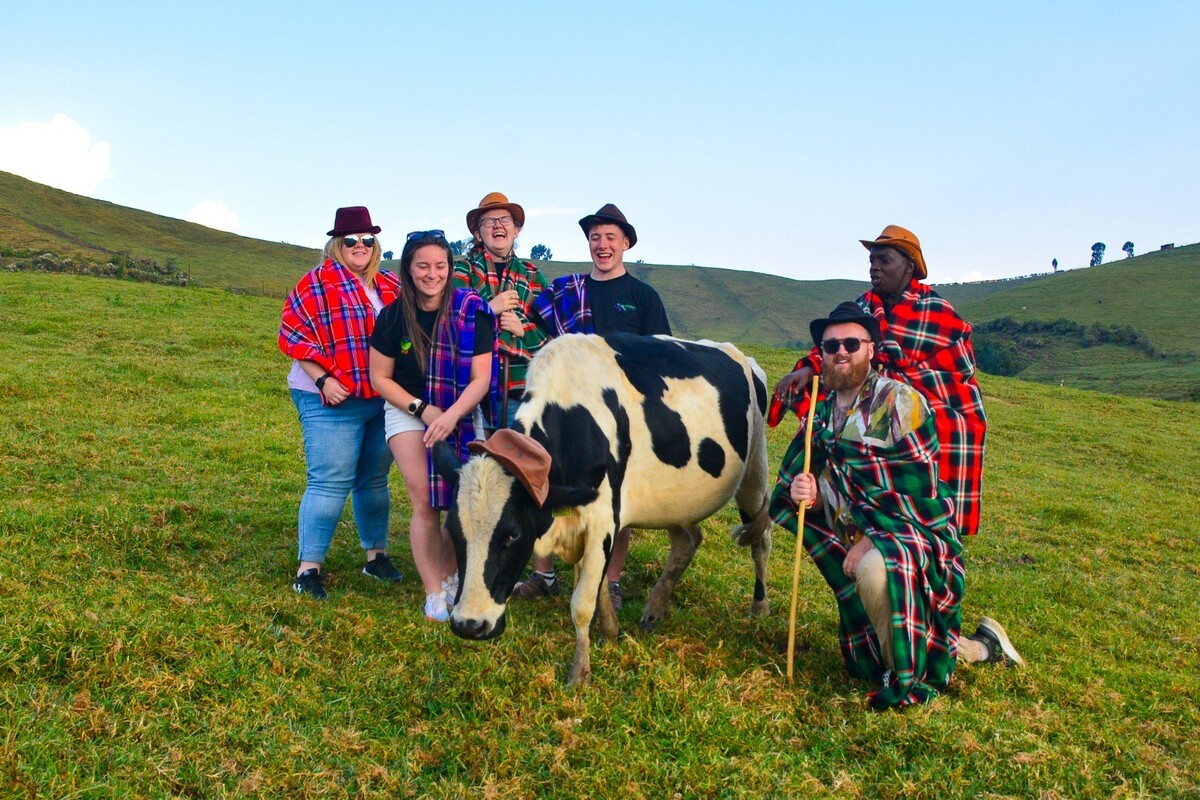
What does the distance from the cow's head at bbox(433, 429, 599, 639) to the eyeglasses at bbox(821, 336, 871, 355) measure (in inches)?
67.6

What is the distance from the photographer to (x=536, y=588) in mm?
6844

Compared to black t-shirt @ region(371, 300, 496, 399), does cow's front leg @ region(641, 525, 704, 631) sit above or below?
below

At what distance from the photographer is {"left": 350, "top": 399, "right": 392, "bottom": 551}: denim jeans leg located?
6.75 m

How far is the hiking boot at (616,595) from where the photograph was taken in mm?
6685

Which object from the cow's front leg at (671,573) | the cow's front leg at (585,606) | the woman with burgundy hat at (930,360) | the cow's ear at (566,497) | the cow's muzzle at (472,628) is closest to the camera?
the cow's muzzle at (472,628)

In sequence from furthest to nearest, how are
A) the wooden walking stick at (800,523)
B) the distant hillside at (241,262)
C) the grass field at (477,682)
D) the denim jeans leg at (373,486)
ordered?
the distant hillside at (241,262), the denim jeans leg at (373,486), the wooden walking stick at (800,523), the grass field at (477,682)

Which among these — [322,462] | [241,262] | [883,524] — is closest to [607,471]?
[883,524]

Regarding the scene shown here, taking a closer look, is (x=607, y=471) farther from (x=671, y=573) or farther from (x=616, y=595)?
(x=616, y=595)

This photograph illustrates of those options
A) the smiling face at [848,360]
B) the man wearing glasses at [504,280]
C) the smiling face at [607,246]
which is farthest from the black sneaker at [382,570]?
the smiling face at [848,360]

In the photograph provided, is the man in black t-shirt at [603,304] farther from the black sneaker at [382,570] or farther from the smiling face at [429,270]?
the smiling face at [429,270]

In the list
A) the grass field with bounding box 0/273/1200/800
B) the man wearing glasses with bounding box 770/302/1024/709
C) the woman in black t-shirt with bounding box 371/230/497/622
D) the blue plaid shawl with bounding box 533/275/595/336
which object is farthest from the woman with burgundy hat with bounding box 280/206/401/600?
the man wearing glasses with bounding box 770/302/1024/709

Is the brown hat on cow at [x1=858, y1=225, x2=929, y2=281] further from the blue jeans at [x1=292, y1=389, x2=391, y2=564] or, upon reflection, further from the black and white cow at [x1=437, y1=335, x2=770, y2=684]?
the blue jeans at [x1=292, y1=389, x2=391, y2=564]

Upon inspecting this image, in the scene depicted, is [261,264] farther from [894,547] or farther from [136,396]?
[894,547]

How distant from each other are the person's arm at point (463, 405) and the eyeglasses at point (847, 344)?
2.25m
